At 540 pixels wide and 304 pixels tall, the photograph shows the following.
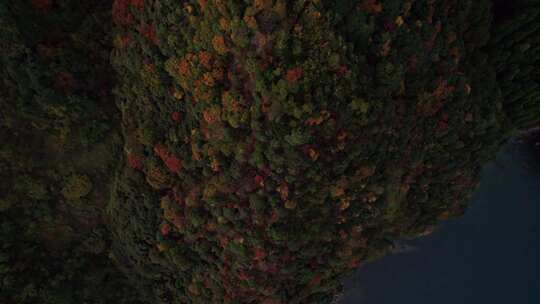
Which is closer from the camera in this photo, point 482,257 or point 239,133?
point 239,133

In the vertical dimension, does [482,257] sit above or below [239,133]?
below

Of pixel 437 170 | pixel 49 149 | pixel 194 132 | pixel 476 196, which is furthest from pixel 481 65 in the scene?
Result: pixel 49 149

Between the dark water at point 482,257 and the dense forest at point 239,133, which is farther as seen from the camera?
the dark water at point 482,257

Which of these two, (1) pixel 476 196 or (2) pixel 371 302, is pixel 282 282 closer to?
(2) pixel 371 302

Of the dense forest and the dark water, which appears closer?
the dense forest

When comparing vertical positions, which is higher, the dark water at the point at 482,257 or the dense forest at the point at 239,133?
the dense forest at the point at 239,133
